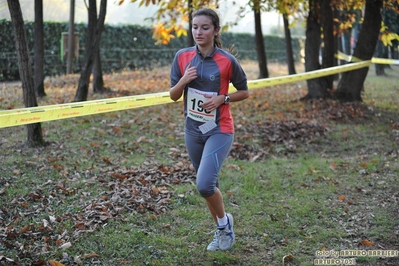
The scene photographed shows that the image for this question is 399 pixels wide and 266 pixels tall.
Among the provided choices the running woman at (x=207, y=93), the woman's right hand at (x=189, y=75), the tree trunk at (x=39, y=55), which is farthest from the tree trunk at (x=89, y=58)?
the woman's right hand at (x=189, y=75)

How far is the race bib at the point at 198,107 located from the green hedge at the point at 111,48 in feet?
45.1

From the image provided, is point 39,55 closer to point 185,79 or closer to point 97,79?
point 97,79

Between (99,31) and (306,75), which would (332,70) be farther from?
(99,31)

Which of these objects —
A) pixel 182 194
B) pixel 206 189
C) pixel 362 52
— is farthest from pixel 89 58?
pixel 206 189

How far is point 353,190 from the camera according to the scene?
7.76 metres

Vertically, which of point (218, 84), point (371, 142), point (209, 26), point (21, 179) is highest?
point (209, 26)

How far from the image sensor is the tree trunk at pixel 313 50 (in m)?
15.5

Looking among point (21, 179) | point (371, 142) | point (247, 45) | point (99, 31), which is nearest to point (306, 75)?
point (371, 142)

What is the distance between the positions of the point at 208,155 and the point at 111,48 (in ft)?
72.0

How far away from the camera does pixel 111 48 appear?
2608cm

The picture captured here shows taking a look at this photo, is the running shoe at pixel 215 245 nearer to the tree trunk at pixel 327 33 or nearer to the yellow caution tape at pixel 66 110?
the yellow caution tape at pixel 66 110

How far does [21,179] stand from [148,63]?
21.1m

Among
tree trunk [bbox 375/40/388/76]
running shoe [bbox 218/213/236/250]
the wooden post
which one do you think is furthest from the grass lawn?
tree trunk [bbox 375/40/388/76]

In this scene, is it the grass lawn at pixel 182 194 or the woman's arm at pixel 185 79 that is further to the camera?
the grass lawn at pixel 182 194
